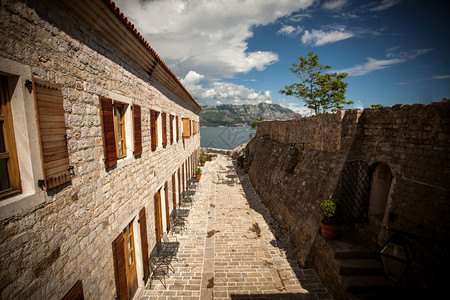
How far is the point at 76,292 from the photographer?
3035 mm

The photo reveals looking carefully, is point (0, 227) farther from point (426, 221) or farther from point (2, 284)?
point (426, 221)

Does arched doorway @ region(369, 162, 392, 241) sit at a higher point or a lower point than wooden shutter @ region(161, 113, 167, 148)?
lower

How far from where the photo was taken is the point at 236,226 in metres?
9.45

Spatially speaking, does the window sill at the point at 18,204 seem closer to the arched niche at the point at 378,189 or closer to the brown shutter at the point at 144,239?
the brown shutter at the point at 144,239

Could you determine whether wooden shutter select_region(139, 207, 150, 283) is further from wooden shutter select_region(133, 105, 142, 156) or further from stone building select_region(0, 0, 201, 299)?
wooden shutter select_region(133, 105, 142, 156)

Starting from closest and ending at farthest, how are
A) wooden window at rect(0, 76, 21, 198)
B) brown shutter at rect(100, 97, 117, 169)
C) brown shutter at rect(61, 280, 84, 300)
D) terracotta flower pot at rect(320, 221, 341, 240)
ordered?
wooden window at rect(0, 76, 21, 198) → brown shutter at rect(61, 280, 84, 300) → brown shutter at rect(100, 97, 117, 169) → terracotta flower pot at rect(320, 221, 341, 240)

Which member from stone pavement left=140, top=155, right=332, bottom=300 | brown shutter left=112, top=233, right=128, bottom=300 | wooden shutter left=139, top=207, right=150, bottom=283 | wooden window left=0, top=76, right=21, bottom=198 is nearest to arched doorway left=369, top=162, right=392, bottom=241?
stone pavement left=140, top=155, right=332, bottom=300

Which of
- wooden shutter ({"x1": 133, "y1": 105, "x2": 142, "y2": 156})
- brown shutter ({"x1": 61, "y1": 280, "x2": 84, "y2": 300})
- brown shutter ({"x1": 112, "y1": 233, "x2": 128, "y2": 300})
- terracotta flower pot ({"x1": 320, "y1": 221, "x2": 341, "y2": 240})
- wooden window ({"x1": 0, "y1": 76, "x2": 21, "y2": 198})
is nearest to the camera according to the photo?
wooden window ({"x1": 0, "y1": 76, "x2": 21, "y2": 198})

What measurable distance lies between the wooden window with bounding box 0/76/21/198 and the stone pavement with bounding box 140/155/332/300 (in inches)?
195

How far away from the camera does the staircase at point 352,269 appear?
5.06 metres

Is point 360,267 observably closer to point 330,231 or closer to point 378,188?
point 330,231

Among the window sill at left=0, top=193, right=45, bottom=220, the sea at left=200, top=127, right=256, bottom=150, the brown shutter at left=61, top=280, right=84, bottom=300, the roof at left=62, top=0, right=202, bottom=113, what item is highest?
the roof at left=62, top=0, right=202, bottom=113

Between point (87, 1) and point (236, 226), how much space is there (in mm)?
9251

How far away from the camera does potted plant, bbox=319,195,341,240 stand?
6.29 meters
